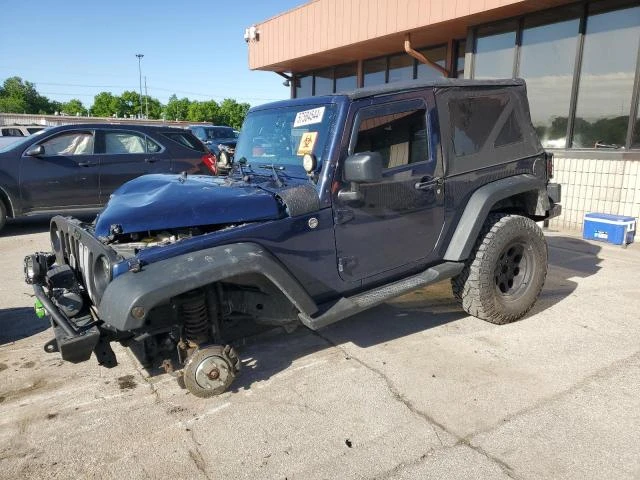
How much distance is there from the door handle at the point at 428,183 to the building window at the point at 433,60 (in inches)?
301

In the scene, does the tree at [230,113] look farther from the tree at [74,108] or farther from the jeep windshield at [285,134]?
the jeep windshield at [285,134]

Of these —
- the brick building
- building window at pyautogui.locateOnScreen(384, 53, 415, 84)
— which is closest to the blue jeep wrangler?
the brick building

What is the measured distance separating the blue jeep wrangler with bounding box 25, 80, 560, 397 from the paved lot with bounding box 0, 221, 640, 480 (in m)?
0.30

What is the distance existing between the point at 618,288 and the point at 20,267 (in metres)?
6.74

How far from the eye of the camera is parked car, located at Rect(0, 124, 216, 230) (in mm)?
7246

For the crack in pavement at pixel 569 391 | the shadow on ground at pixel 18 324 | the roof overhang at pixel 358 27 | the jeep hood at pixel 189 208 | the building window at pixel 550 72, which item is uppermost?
the roof overhang at pixel 358 27

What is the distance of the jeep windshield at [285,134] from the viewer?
3211 millimetres

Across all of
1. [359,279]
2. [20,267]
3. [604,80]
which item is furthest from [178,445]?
[604,80]

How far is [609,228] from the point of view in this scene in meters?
6.80

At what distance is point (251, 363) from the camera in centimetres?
341

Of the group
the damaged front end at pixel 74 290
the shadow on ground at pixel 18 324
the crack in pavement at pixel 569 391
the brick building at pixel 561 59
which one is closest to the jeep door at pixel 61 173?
the shadow on ground at pixel 18 324

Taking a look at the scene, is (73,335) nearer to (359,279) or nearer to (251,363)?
(251,363)

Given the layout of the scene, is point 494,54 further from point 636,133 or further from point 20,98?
point 20,98

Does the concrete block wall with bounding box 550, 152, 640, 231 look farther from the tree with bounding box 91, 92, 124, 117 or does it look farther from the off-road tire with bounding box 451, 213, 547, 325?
the tree with bounding box 91, 92, 124, 117
